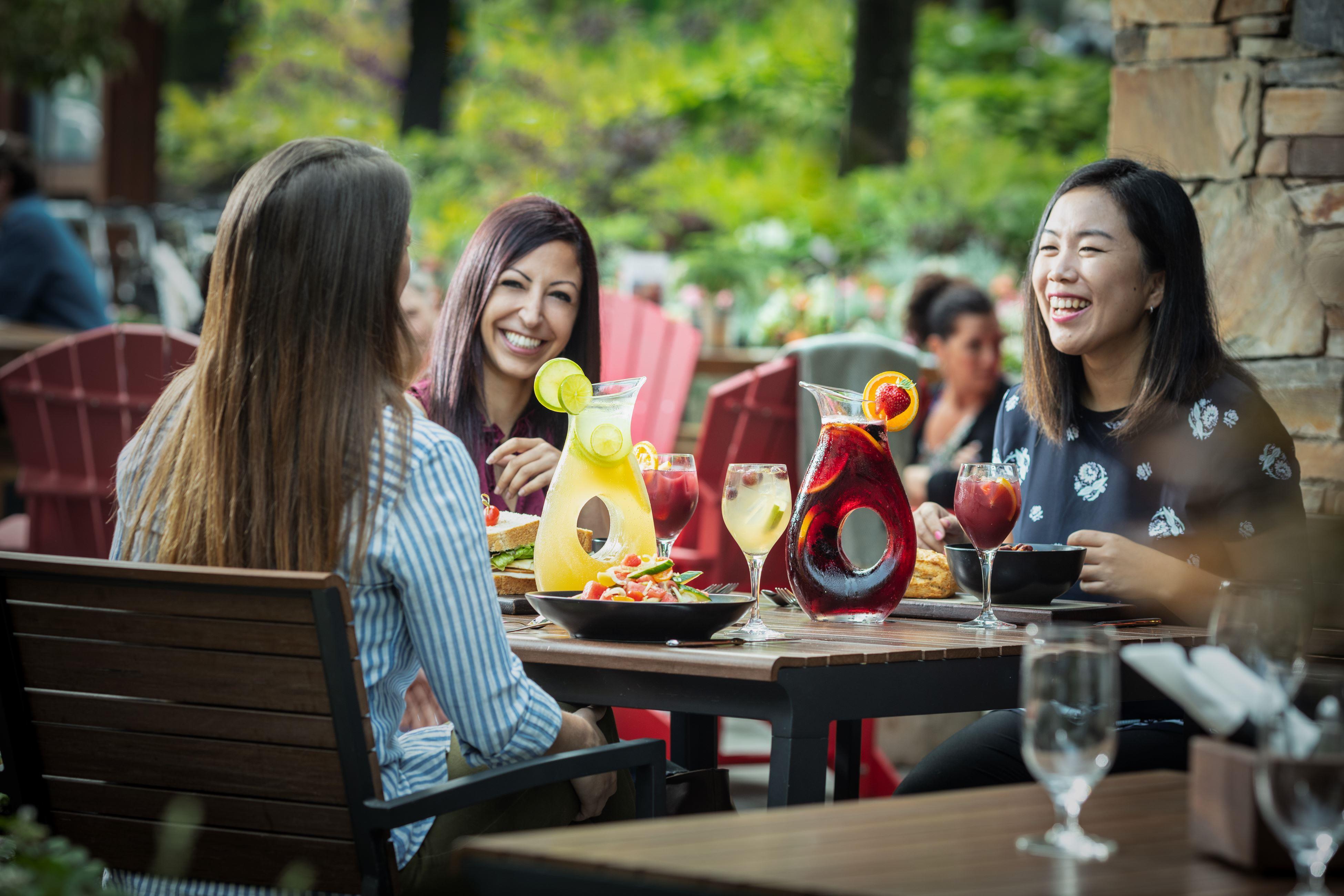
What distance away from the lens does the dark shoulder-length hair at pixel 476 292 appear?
9.29ft

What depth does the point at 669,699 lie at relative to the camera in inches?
68.2

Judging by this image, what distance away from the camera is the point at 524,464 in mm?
2543

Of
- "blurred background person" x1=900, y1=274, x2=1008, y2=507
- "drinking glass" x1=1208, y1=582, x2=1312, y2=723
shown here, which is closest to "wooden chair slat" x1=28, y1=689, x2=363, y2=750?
"drinking glass" x1=1208, y1=582, x2=1312, y2=723

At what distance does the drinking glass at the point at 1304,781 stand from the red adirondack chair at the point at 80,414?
327 centimetres

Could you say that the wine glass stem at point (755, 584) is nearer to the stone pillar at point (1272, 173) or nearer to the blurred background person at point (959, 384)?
the stone pillar at point (1272, 173)

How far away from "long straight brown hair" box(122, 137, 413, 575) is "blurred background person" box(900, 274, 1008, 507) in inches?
114

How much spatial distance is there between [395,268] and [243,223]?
0.18 meters

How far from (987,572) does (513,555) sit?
2.45 feet

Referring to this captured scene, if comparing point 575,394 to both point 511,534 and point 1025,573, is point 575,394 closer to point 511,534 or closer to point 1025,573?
point 511,534

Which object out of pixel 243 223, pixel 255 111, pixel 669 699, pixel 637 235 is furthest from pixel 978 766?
pixel 255 111

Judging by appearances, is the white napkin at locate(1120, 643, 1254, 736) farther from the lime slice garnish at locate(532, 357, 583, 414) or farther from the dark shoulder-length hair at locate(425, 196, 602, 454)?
the dark shoulder-length hair at locate(425, 196, 602, 454)

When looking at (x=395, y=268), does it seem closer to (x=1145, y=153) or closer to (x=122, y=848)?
(x=122, y=848)

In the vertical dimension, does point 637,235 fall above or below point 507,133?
below

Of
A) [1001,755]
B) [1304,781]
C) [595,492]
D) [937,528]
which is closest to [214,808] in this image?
[595,492]
